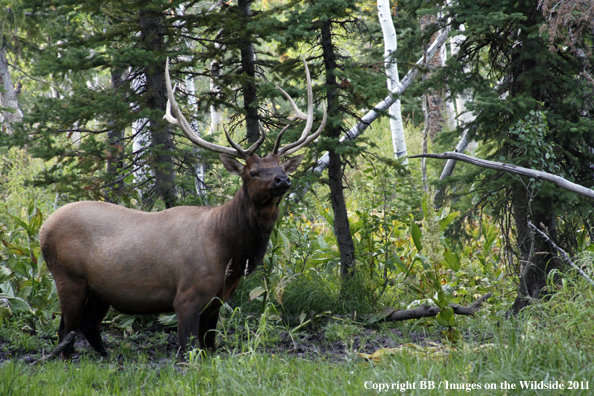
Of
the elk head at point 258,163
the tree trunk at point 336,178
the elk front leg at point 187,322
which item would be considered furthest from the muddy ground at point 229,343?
the elk head at point 258,163

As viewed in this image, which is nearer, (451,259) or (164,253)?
(164,253)

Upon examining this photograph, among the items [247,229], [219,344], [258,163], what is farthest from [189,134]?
[219,344]

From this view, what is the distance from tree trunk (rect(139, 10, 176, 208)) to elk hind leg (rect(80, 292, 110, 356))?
1.70 meters

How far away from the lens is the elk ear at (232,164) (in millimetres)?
5316

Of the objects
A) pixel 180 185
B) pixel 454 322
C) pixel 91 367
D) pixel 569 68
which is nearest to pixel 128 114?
pixel 180 185

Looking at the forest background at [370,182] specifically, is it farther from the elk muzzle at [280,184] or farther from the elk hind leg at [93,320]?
the elk muzzle at [280,184]

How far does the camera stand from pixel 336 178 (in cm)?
654

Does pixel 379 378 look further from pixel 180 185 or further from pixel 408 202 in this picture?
pixel 180 185

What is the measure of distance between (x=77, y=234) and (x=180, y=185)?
194cm

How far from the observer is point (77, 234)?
5.26 meters

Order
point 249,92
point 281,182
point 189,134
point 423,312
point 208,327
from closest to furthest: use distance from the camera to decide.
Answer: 1. point 281,182
2. point 189,134
3. point 208,327
4. point 423,312
5. point 249,92

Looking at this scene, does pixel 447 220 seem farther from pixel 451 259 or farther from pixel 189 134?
pixel 189 134

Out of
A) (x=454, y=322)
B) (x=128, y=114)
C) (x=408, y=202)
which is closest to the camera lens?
(x=454, y=322)

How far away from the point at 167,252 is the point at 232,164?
1.07 metres
